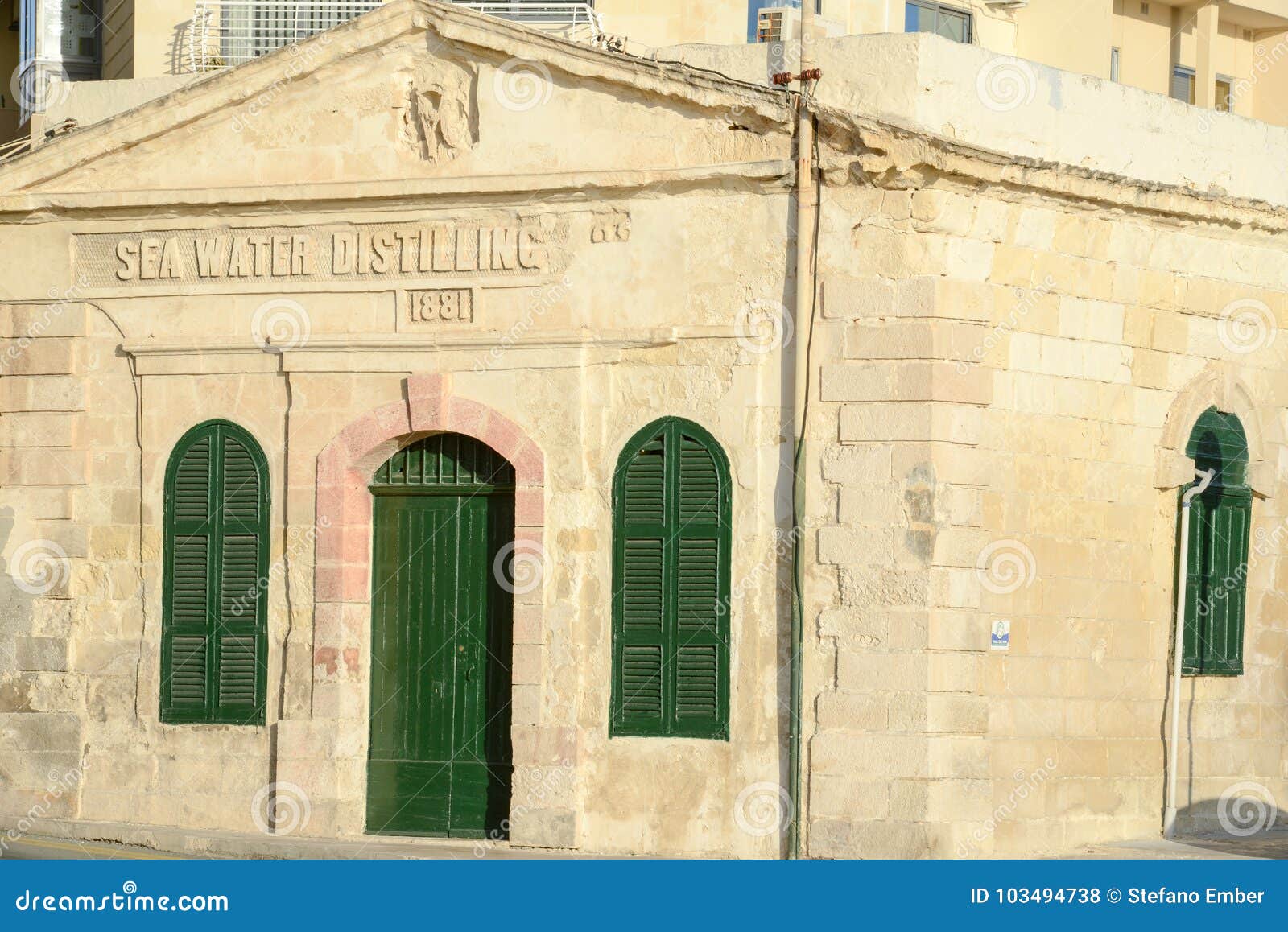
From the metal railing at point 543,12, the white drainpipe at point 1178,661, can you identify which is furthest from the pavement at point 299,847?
the metal railing at point 543,12

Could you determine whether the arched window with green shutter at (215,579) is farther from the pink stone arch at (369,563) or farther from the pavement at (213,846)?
the pavement at (213,846)

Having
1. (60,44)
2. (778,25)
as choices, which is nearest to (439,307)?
(778,25)

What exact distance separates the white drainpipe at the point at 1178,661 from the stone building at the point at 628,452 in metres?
0.12

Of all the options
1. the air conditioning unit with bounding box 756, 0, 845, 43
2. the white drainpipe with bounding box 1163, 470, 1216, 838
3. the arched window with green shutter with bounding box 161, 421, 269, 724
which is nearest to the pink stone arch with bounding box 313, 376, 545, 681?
the arched window with green shutter with bounding box 161, 421, 269, 724

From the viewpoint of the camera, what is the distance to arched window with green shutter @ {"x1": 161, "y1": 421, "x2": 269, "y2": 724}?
51.0ft

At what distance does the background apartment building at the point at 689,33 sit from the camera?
726 inches

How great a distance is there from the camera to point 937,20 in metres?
22.9

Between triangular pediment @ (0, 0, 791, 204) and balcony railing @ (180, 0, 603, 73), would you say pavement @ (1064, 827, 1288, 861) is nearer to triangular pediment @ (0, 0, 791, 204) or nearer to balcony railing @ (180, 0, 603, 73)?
triangular pediment @ (0, 0, 791, 204)

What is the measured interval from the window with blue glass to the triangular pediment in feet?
26.5

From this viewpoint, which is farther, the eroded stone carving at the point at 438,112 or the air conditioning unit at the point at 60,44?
the air conditioning unit at the point at 60,44

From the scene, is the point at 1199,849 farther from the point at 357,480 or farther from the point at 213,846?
the point at 213,846

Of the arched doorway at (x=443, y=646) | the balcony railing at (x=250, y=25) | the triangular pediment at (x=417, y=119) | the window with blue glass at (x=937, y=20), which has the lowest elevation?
the arched doorway at (x=443, y=646)

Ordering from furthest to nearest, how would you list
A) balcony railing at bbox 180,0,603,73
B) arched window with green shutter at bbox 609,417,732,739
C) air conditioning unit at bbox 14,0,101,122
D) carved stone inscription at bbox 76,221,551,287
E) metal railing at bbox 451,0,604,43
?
air conditioning unit at bbox 14,0,101,122 < balcony railing at bbox 180,0,603,73 < metal railing at bbox 451,0,604,43 < carved stone inscription at bbox 76,221,551,287 < arched window with green shutter at bbox 609,417,732,739

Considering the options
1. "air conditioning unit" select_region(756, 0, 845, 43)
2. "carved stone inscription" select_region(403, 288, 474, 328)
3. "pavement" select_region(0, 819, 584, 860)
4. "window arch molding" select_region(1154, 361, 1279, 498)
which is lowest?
"pavement" select_region(0, 819, 584, 860)
